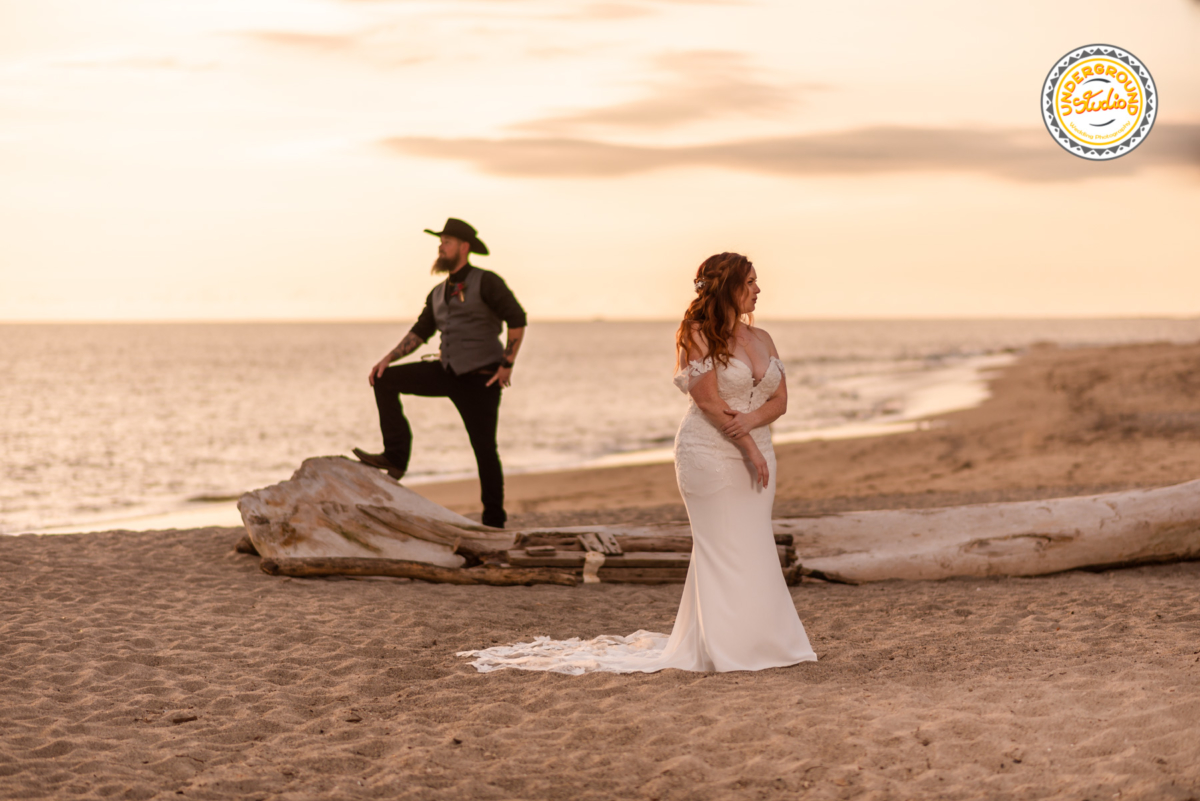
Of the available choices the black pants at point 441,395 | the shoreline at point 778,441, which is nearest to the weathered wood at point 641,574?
the black pants at point 441,395

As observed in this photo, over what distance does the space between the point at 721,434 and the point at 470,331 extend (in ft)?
10.8

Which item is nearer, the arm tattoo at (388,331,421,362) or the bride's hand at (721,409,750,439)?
the bride's hand at (721,409,750,439)

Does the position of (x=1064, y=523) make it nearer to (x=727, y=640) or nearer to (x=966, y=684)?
(x=966, y=684)

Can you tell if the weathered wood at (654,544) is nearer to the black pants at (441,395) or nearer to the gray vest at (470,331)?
the black pants at (441,395)

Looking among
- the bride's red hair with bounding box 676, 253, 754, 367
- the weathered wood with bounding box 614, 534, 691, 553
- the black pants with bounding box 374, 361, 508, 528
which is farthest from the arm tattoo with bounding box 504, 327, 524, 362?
the bride's red hair with bounding box 676, 253, 754, 367

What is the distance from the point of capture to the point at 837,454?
17.1 m

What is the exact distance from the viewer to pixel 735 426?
4969mm

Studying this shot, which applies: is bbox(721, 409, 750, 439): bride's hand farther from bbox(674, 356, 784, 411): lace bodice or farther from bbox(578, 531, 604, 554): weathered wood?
bbox(578, 531, 604, 554): weathered wood

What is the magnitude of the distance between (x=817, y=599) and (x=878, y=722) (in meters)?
2.77

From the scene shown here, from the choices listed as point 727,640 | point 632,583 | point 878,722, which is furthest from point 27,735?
point 632,583

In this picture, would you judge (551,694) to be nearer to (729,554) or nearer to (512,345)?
(729,554)

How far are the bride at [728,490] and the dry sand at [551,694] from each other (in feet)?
0.60

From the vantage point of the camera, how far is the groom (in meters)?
7.78

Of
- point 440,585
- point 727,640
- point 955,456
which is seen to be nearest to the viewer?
point 727,640
